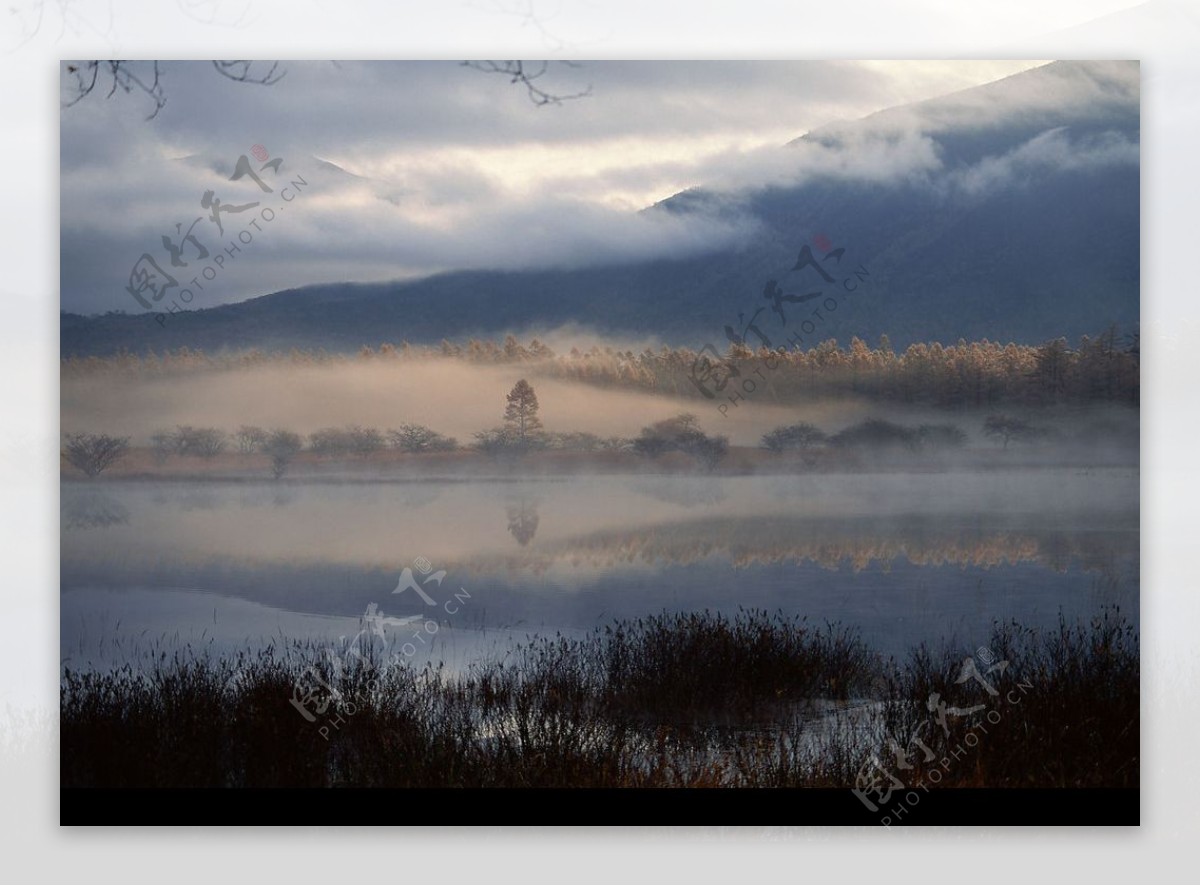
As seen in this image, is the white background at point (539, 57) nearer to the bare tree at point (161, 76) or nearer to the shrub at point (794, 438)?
the bare tree at point (161, 76)

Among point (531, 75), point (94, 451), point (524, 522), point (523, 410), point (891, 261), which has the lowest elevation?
point (524, 522)

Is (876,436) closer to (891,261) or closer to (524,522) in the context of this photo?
(891,261)

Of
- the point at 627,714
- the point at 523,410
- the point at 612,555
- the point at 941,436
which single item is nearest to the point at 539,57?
the point at 523,410

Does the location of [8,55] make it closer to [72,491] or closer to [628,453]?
[72,491]

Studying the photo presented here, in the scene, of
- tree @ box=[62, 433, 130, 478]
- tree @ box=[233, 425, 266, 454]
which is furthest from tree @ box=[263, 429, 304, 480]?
tree @ box=[62, 433, 130, 478]

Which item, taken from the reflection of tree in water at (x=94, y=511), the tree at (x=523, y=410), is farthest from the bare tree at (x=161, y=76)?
the reflection of tree in water at (x=94, y=511)

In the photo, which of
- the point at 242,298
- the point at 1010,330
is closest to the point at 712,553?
the point at 1010,330

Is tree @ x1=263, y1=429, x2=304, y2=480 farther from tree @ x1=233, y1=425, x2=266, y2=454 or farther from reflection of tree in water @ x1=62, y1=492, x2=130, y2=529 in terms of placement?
reflection of tree in water @ x1=62, y1=492, x2=130, y2=529
